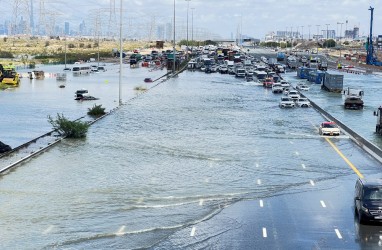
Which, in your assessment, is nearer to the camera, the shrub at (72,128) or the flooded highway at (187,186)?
the flooded highway at (187,186)

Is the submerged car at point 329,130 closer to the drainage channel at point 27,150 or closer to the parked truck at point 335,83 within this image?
the drainage channel at point 27,150

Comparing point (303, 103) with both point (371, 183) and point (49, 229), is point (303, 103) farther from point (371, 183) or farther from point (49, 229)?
point (49, 229)

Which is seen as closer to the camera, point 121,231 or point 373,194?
point 121,231

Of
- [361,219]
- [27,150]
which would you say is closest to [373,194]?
[361,219]

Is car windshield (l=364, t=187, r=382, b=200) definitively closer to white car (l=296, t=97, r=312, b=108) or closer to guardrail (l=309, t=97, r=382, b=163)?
guardrail (l=309, t=97, r=382, b=163)

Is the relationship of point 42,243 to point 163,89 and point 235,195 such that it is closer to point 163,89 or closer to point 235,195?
point 235,195

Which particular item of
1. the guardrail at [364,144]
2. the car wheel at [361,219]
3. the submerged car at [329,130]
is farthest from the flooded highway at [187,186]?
the submerged car at [329,130]

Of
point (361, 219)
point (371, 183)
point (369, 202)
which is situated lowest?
point (361, 219)
